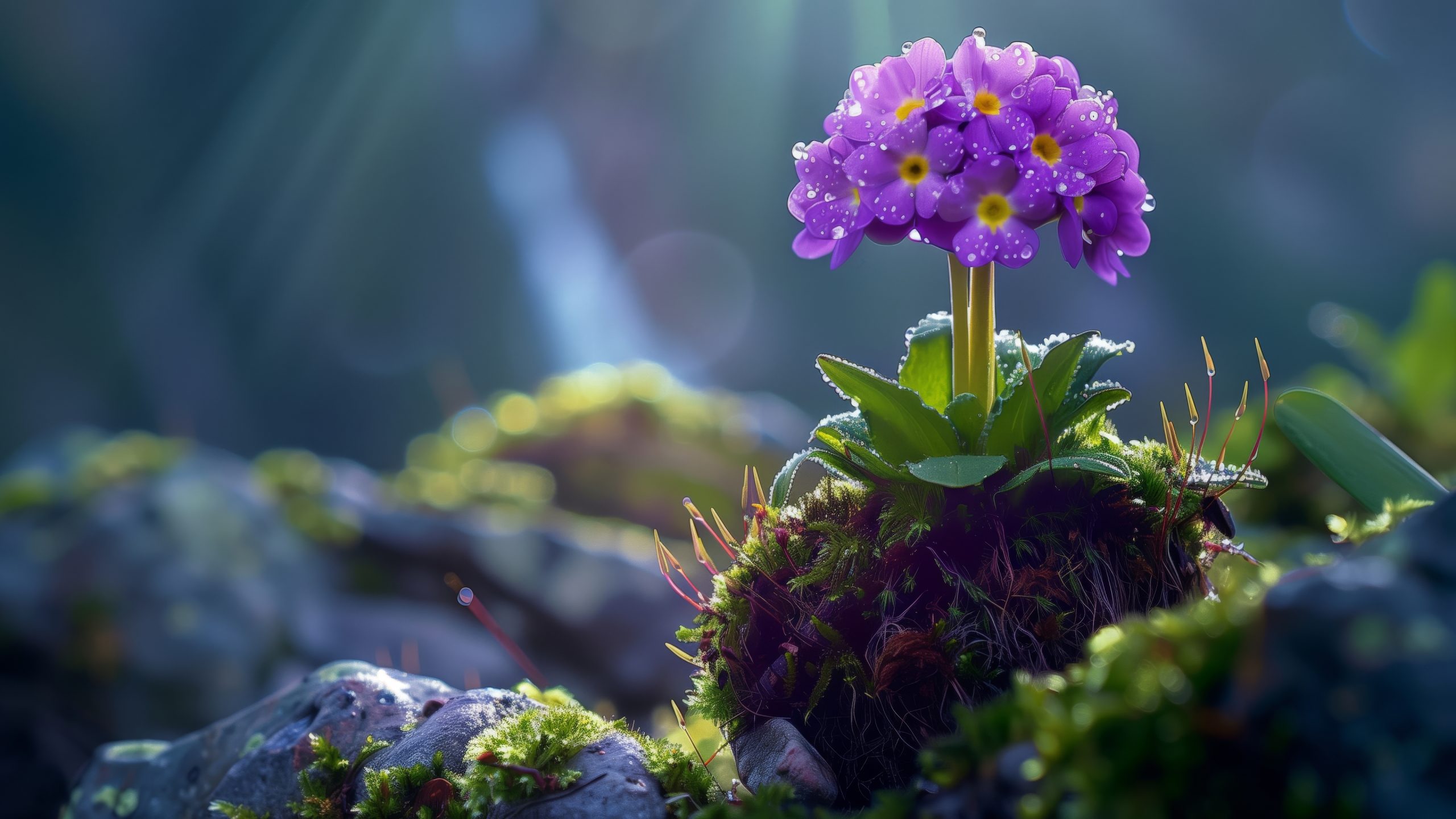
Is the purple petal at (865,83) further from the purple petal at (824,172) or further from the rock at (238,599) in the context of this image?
the rock at (238,599)

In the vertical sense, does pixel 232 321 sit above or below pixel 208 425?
above

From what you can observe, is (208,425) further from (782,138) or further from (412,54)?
(782,138)

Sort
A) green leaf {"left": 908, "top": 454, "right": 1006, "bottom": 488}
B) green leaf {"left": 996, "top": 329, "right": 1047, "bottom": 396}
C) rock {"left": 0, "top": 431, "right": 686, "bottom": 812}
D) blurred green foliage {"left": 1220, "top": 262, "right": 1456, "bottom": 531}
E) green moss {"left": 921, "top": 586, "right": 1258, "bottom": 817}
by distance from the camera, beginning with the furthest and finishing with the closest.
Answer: rock {"left": 0, "top": 431, "right": 686, "bottom": 812}, blurred green foliage {"left": 1220, "top": 262, "right": 1456, "bottom": 531}, green leaf {"left": 996, "top": 329, "right": 1047, "bottom": 396}, green leaf {"left": 908, "top": 454, "right": 1006, "bottom": 488}, green moss {"left": 921, "top": 586, "right": 1258, "bottom": 817}

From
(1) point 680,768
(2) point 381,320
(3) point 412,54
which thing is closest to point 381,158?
(3) point 412,54

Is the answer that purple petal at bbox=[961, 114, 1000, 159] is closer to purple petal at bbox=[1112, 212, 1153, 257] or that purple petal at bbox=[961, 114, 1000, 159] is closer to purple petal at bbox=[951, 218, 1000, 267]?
purple petal at bbox=[951, 218, 1000, 267]

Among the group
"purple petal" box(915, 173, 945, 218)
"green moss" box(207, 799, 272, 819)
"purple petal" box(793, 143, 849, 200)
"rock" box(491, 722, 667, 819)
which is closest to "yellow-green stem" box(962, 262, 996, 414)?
"purple petal" box(915, 173, 945, 218)

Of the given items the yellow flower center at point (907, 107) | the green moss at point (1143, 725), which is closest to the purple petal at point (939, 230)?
the yellow flower center at point (907, 107)
